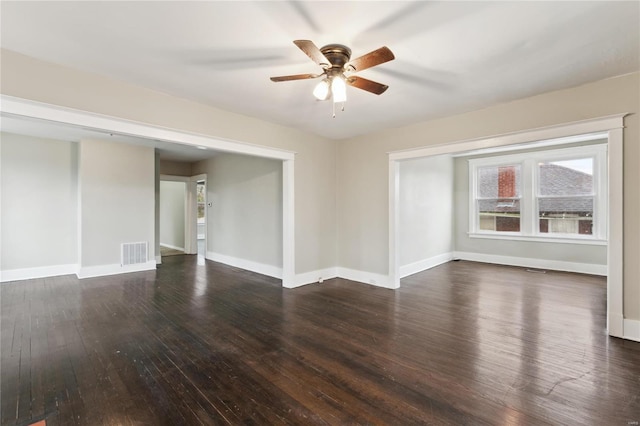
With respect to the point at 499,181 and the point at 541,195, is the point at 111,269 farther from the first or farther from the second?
the point at 541,195

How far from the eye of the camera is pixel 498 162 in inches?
265

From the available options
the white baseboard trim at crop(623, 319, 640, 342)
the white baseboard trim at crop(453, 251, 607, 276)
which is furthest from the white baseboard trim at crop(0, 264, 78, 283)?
the white baseboard trim at crop(453, 251, 607, 276)

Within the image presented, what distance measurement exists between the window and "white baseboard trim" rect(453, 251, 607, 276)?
0.49m

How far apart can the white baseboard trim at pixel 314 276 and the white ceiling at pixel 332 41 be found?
291cm

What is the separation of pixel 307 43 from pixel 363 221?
12.0 ft

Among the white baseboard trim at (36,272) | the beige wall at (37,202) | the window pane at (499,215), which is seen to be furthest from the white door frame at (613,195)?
the white baseboard trim at (36,272)

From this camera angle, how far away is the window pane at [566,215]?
577 centimetres

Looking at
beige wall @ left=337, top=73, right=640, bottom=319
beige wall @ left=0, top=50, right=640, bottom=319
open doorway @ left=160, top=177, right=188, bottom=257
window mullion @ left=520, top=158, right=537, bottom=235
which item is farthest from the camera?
open doorway @ left=160, top=177, right=188, bottom=257

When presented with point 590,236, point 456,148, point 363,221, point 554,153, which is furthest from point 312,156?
point 590,236

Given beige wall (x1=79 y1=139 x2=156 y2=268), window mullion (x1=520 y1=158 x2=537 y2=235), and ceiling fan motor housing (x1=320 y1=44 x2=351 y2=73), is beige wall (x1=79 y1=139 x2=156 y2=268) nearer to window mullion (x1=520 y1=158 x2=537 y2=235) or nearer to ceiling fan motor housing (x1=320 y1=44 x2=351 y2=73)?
ceiling fan motor housing (x1=320 y1=44 x2=351 y2=73)

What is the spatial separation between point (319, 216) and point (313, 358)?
297 cm

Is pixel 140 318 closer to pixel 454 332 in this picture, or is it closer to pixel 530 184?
pixel 454 332

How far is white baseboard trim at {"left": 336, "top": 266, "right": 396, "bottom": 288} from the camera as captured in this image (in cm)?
486

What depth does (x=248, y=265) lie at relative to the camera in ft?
20.1
